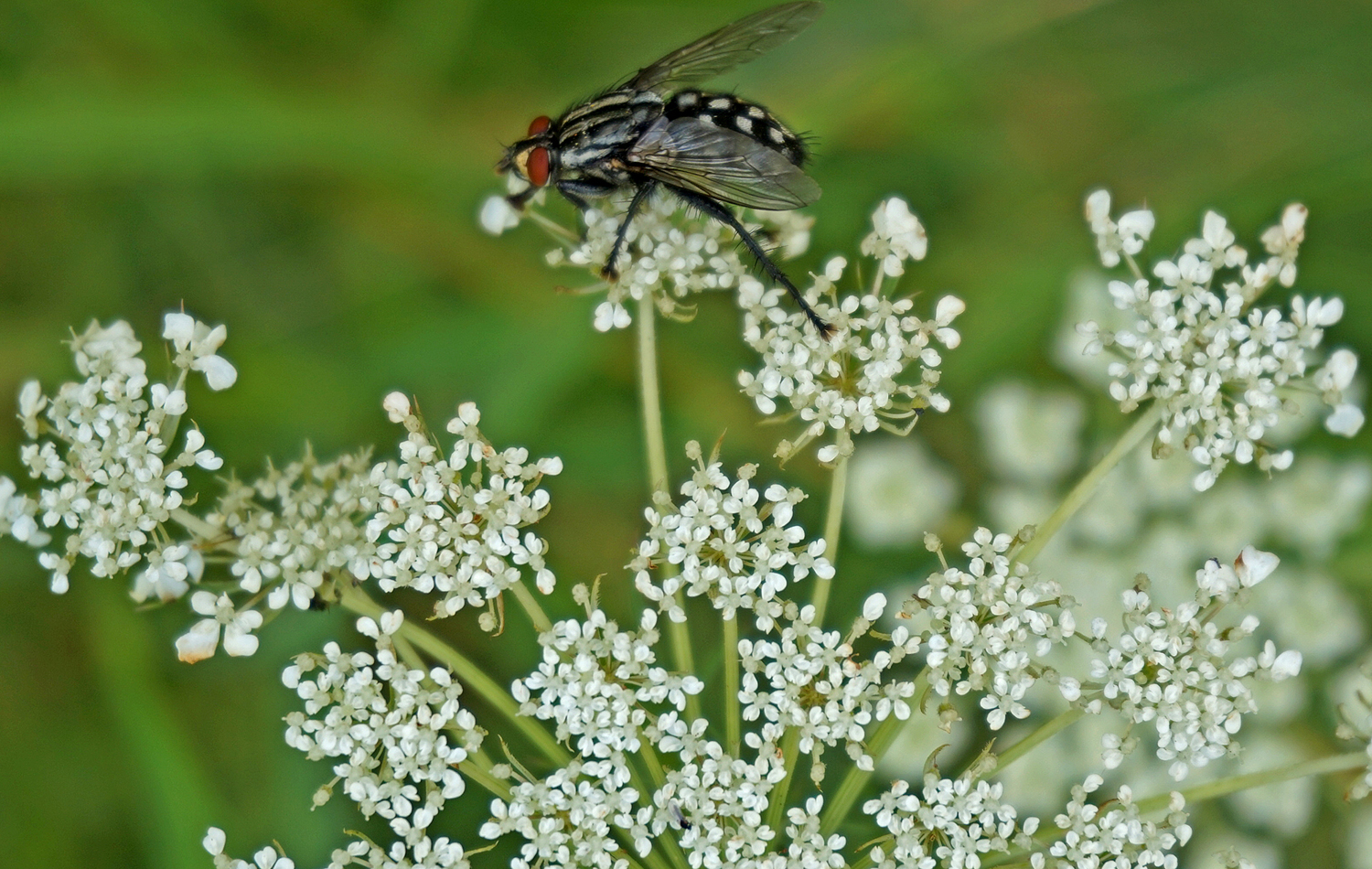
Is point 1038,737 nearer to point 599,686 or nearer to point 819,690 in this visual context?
point 819,690

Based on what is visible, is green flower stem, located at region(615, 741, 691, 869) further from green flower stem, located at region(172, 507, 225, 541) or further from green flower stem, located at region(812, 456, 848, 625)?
green flower stem, located at region(172, 507, 225, 541)

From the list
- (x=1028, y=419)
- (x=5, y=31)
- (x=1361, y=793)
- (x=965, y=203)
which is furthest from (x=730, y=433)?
(x=5, y=31)

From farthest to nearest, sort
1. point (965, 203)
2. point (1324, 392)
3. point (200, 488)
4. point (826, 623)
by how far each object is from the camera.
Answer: point (965, 203), point (200, 488), point (826, 623), point (1324, 392)

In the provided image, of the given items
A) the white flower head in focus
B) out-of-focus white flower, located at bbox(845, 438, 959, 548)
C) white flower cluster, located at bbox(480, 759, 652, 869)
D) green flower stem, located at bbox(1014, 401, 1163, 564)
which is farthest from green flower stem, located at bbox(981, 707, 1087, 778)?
the white flower head in focus

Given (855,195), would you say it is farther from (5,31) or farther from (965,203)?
(5,31)

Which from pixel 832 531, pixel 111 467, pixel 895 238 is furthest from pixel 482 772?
pixel 895 238

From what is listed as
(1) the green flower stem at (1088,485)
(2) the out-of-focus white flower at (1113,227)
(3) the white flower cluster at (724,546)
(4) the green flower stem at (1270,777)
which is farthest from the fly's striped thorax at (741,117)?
(4) the green flower stem at (1270,777)
